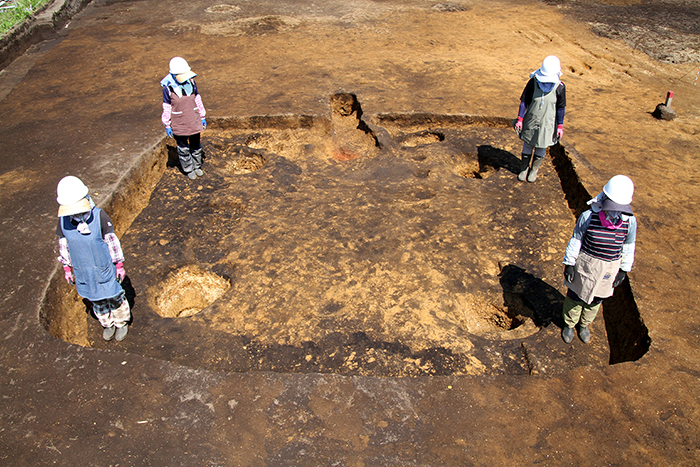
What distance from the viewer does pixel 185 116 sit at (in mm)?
5402

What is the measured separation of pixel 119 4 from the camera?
12250 mm

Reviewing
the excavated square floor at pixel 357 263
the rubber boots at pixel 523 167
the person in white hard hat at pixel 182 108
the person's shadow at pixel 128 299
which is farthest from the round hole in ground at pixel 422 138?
the person's shadow at pixel 128 299

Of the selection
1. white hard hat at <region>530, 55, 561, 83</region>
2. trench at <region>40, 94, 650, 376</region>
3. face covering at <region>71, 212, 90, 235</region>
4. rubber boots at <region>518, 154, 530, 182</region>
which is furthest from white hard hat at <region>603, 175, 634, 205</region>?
face covering at <region>71, 212, 90, 235</region>

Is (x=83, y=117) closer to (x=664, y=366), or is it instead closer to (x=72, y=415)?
(x=72, y=415)

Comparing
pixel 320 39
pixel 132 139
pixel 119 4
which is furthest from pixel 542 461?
pixel 119 4

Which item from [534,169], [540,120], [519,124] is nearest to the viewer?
[540,120]

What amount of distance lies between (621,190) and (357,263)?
2.47 m

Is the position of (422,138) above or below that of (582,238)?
below

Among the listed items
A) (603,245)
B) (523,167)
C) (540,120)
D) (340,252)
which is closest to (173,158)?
(340,252)

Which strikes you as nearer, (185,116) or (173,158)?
(185,116)

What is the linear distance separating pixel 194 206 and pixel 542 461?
177 inches

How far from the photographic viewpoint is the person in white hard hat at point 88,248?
319 cm

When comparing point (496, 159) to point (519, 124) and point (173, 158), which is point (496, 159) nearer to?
point (519, 124)

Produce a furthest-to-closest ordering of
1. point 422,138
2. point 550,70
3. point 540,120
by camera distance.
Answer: point 422,138
point 540,120
point 550,70
